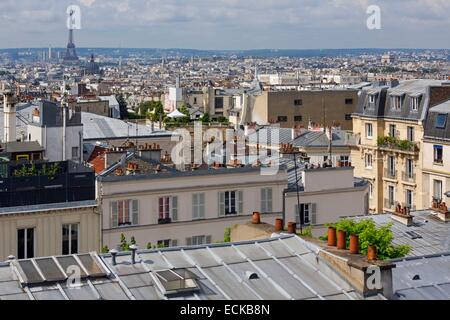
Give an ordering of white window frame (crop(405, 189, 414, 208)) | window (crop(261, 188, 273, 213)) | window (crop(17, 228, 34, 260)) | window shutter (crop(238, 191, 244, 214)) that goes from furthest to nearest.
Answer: white window frame (crop(405, 189, 414, 208)), window (crop(261, 188, 273, 213)), window shutter (crop(238, 191, 244, 214)), window (crop(17, 228, 34, 260))

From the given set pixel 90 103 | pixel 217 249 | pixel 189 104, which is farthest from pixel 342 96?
pixel 217 249

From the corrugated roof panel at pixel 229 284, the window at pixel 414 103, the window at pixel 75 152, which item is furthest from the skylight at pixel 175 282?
the window at pixel 414 103

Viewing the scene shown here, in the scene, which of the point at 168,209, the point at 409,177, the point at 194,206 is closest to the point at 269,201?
the point at 194,206

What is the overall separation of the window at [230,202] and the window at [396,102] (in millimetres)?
20142

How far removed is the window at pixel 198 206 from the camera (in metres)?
31.0

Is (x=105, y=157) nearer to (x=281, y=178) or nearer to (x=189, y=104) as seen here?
(x=281, y=178)

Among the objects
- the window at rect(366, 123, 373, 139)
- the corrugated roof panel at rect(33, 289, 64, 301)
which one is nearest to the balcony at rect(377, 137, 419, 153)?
the window at rect(366, 123, 373, 139)

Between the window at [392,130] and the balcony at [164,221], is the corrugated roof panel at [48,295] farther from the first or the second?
the window at [392,130]

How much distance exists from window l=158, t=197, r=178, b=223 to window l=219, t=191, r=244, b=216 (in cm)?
148

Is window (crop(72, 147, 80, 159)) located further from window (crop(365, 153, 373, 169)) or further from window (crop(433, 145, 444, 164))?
window (crop(365, 153, 373, 169))

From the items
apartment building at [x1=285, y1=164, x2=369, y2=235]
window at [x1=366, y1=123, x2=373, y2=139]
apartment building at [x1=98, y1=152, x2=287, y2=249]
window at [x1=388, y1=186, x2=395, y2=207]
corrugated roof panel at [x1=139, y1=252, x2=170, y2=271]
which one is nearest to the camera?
corrugated roof panel at [x1=139, y1=252, x2=170, y2=271]

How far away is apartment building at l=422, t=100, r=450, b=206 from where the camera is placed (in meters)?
45.6

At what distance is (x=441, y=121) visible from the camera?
46.2 metres

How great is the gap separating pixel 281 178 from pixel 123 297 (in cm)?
1667
